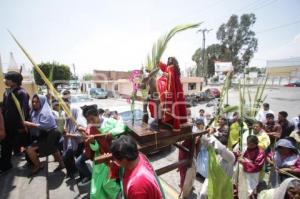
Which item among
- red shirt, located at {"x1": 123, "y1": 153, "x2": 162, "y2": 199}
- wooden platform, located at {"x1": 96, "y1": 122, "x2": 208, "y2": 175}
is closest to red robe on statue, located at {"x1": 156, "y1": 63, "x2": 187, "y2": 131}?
wooden platform, located at {"x1": 96, "y1": 122, "x2": 208, "y2": 175}

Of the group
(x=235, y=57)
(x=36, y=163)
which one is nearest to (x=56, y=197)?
(x=36, y=163)

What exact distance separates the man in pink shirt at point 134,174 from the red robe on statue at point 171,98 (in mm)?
827

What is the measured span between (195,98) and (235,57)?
22500 mm

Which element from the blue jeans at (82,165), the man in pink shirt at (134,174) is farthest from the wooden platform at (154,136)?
the blue jeans at (82,165)

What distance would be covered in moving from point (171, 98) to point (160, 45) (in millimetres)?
755

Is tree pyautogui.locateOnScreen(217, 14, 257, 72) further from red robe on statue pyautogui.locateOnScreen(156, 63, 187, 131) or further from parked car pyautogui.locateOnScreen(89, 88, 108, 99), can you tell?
red robe on statue pyautogui.locateOnScreen(156, 63, 187, 131)

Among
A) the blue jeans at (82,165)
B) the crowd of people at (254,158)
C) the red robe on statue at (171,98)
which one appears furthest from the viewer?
the blue jeans at (82,165)

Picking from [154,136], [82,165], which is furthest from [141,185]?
[82,165]

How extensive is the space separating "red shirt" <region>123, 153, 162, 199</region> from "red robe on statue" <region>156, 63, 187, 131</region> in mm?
944

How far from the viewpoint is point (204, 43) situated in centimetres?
2603

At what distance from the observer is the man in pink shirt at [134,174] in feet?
5.13

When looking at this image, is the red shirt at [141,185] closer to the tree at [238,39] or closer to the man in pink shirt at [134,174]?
the man in pink shirt at [134,174]

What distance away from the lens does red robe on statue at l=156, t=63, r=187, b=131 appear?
8.04 ft

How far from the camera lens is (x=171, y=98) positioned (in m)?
2.44
